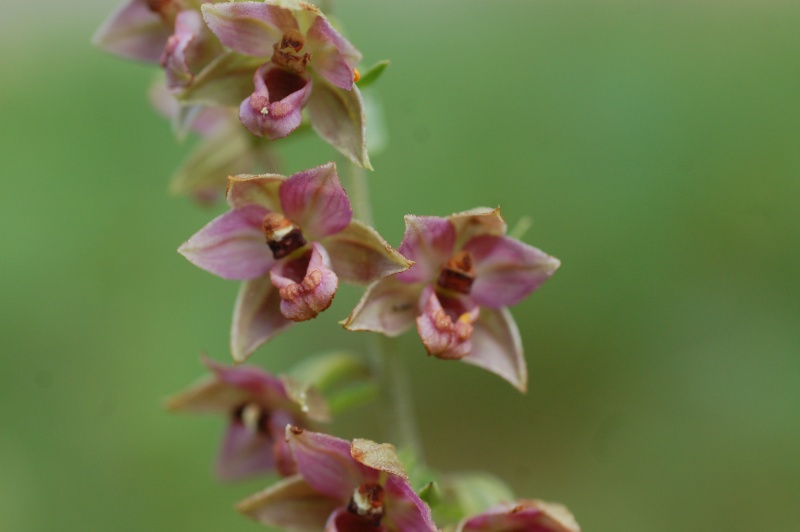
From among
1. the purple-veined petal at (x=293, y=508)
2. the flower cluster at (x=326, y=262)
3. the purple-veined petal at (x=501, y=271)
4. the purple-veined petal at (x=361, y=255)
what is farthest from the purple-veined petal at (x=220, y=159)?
the purple-veined petal at (x=293, y=508)

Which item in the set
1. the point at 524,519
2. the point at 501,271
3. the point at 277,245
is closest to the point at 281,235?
the point at 277,245

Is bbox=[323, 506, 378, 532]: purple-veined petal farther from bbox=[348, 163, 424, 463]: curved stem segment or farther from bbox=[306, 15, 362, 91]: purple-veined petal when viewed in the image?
bbox=[306, 15, 362, 91]: purple-veined petal

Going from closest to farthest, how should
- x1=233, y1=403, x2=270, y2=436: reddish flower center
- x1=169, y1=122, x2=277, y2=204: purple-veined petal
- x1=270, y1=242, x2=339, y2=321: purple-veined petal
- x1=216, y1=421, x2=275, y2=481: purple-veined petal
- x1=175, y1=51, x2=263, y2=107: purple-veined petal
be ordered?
1. x1=270, y1=242, x2=339, y2=321: purple-veined petal
2. x1=175, y1=51, x2=263, y2=107: purple-veined petal
3. x1=233, y1=403, x2=270, y2=436: reddish flower center
4. x1=216, y1=421, x2=275, y2=481: purple-veined petal
5. x1=169, y1=122, x2=277, y2=204: purple-veined petal

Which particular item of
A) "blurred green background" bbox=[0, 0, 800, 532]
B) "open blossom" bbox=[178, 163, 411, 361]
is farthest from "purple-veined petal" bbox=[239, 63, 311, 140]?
"blurred green background" bbox=[0, 0, 800, 532]

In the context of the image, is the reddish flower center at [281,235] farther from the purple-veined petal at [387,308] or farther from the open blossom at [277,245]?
the purple-veined petal at [387,308]

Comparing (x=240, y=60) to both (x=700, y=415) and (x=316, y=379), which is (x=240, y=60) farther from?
(x=700, y=415)

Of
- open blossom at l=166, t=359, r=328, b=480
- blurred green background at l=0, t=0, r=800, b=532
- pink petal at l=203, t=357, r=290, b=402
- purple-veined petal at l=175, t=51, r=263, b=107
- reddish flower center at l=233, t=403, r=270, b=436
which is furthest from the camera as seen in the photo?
blurred green background at l=0, t=0, r=800, b=532

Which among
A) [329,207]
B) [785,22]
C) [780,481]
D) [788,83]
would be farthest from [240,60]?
[785,22]
